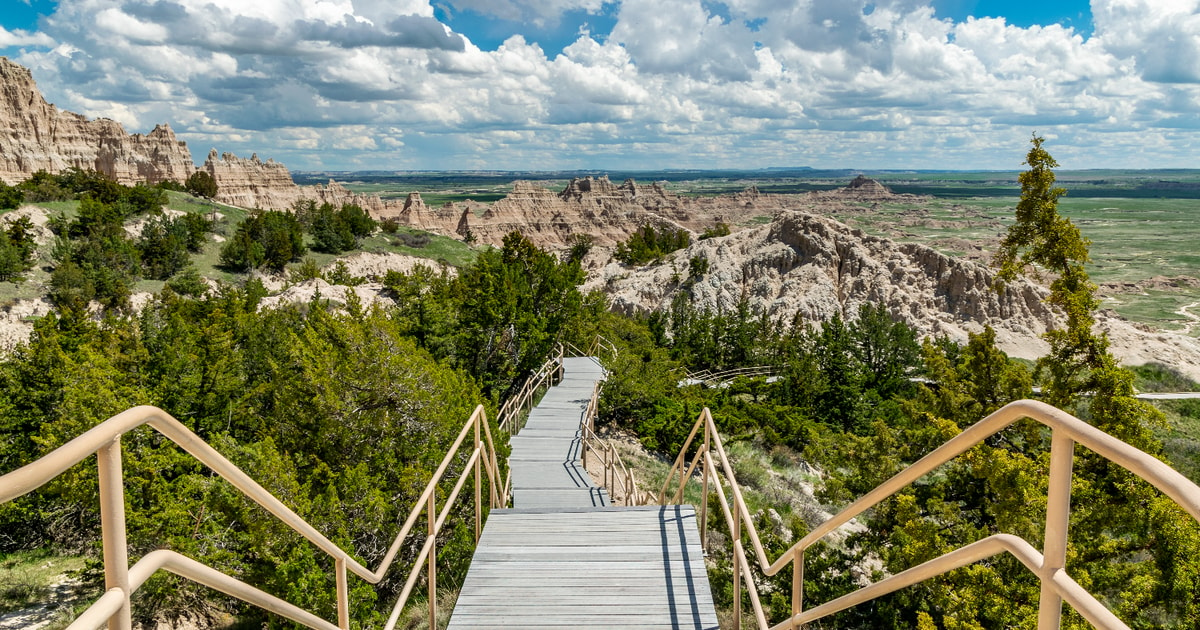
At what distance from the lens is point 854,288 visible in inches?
1670

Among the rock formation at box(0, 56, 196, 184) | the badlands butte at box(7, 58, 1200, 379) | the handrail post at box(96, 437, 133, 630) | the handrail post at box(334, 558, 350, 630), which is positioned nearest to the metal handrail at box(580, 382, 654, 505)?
the handrail post at box(334, 558, 350, 630)

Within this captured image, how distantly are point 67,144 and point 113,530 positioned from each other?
89.6 meters

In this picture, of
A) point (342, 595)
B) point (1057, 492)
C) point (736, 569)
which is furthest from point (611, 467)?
point (1057, 492)

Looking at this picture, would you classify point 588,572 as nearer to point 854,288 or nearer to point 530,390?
point 530,390

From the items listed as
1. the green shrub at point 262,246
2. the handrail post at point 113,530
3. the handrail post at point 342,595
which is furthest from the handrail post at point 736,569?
the green shrub at point 262,246

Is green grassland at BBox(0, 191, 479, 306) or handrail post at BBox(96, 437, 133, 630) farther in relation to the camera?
green grassland at BBox(0, 191, 479, 306)

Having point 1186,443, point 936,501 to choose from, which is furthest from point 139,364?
point 1186,443

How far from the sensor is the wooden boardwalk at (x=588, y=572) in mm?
4715

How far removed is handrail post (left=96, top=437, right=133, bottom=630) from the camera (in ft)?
5.19

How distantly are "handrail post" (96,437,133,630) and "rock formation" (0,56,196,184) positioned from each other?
76.9m

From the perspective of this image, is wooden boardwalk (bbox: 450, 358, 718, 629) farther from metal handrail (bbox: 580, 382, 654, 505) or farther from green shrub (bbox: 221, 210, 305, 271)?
green shrub (bbox: 221, 210, 305, 271)

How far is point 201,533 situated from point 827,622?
28.5ft

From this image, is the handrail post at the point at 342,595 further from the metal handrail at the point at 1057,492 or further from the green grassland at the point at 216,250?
the green grassland at the point at 216,250

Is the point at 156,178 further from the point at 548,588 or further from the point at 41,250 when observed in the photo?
the point at 548,588
